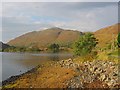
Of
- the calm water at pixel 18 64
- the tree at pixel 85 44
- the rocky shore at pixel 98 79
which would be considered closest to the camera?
the rocky shore at pixel 98 79

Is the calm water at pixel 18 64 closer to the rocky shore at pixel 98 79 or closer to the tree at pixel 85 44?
the tree at pixel 85 44

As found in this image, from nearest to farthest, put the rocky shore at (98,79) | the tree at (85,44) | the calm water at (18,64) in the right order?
the rocky shore at (98,79), the calm water at (18,64), the tree at (85,44)

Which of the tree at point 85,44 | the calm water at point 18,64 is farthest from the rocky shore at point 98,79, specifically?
the tree at point 85,44

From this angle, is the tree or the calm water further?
the tree

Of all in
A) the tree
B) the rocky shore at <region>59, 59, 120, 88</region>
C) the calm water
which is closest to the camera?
the rocky shore at <region>59, 59, 120, 88</region>

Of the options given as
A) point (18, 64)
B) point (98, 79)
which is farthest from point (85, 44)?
point (98, 79)

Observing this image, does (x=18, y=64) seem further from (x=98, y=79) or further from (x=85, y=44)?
(x=98, y=79)

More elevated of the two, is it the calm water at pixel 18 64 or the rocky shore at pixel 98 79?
the rocky shore at pixel 98 79

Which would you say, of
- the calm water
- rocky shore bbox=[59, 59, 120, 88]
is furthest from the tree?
rocky shore bbox=[59, 59, 120, 88]

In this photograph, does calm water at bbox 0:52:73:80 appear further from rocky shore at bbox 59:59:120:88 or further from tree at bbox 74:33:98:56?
rocky shore at bbox 59:59:120:88

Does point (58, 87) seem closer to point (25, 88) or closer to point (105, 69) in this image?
point (25, 88)

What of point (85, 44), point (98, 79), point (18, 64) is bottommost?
point (18, 64)

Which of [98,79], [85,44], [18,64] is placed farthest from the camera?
[85,44]

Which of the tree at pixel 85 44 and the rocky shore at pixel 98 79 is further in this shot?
the tree at pixel 85 44
